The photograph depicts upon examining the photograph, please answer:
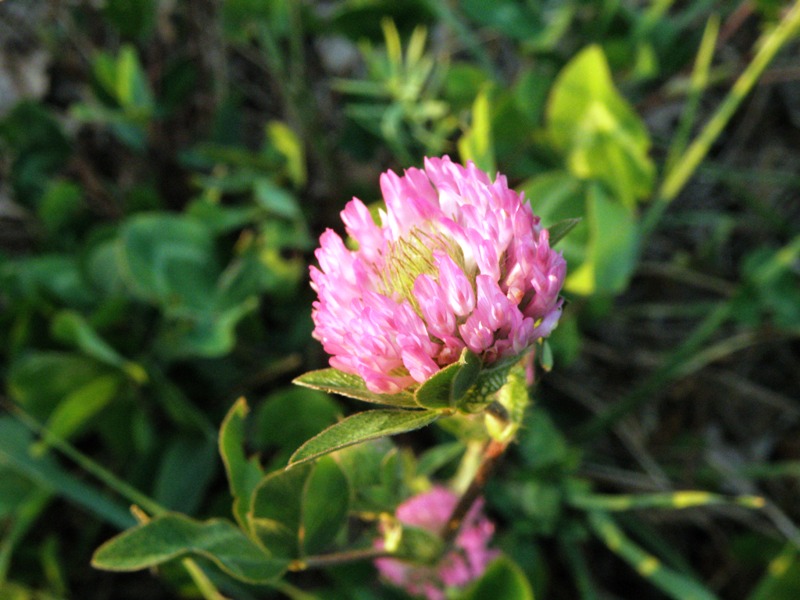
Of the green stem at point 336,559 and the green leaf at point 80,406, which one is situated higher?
the green leaf at point 80,406

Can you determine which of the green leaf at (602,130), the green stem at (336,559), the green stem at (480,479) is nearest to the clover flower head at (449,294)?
the green stem at (480,479)

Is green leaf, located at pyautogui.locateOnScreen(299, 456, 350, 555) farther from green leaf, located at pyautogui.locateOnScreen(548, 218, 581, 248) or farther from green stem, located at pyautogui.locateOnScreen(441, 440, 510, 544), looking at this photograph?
green leaf, located at pyautogui.locateOnScreen(548, 218, 581, 248)

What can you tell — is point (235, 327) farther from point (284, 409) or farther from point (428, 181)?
point (428, 181)

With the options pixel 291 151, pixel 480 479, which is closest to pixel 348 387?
pixel 480 479

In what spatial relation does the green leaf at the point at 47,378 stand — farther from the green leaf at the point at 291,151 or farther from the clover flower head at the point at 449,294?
the clover flower head at the point at 449,294

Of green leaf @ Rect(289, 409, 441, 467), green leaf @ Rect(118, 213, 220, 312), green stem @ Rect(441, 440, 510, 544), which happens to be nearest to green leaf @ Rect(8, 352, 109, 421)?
green leaf @ Rect(118, 213, 220, 312)

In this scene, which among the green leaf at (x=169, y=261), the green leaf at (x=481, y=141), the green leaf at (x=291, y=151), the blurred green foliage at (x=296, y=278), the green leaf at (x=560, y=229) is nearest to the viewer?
the green leaf at (x=560, y=229)

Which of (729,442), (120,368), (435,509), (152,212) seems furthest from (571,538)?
(152,212)

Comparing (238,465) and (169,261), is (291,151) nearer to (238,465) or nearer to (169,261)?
(169,261)
